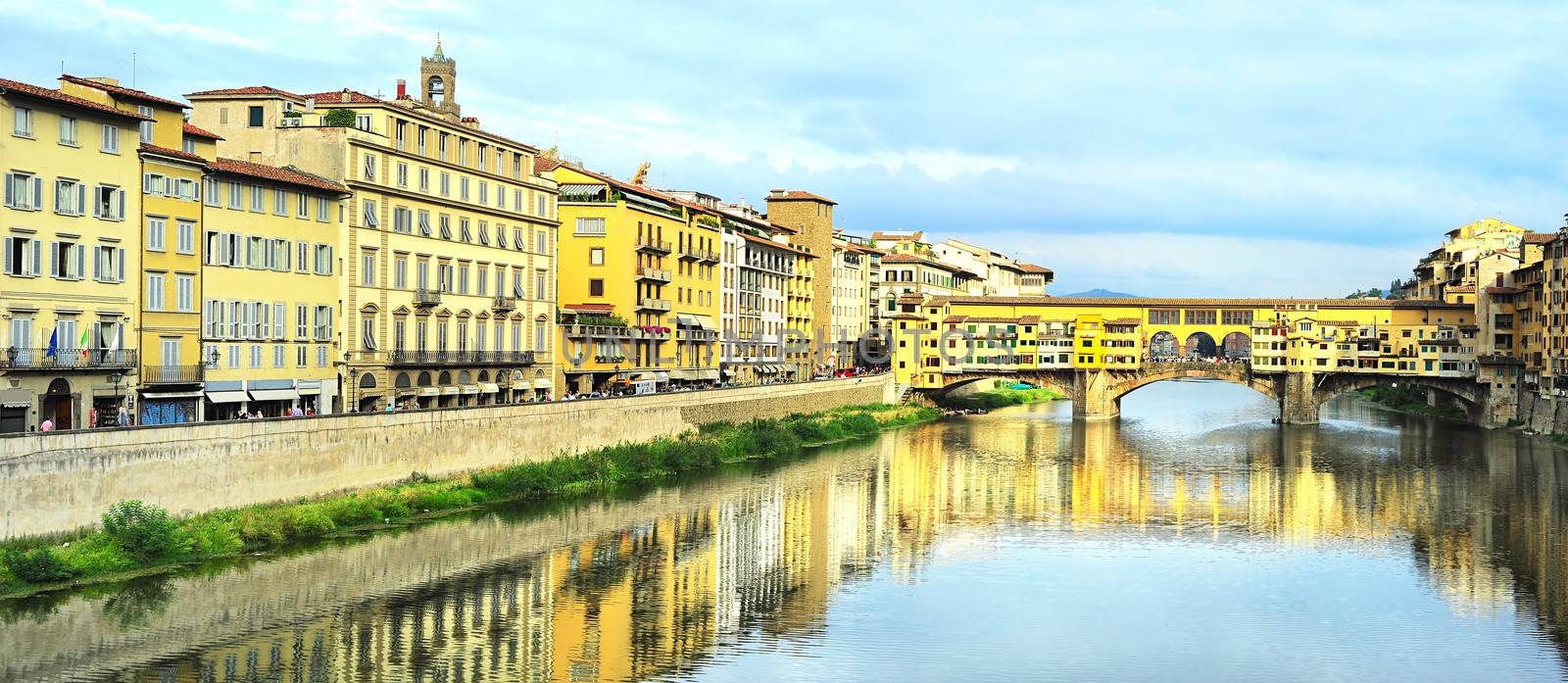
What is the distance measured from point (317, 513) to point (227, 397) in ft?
25.5

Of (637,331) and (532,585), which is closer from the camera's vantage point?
(532,585)

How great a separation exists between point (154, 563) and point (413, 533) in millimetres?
7786

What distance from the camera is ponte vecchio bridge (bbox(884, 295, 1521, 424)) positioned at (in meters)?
89.5

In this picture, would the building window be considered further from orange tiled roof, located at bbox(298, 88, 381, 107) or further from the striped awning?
the striped awning

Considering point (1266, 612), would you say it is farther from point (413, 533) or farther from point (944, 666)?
point (413, 533)

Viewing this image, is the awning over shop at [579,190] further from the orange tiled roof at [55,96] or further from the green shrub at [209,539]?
the green shrub at [209,539]

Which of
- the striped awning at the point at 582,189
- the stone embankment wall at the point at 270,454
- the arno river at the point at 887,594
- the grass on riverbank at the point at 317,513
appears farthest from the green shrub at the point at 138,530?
the striped awning at the point at 582,189

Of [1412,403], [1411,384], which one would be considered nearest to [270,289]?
[1411,384]

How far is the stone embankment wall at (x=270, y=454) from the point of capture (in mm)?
30531

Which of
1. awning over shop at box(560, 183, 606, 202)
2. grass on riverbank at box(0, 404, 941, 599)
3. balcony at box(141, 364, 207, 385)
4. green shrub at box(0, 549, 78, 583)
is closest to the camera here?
green shrub at box(0, 549, 78, 583)

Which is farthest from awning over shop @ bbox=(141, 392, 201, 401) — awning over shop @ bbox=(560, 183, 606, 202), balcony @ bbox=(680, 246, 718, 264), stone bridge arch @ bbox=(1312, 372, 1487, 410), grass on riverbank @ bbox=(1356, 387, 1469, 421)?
grass on riverbank @ bbox=(1356, 387, 1469, 421)

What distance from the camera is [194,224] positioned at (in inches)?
1623

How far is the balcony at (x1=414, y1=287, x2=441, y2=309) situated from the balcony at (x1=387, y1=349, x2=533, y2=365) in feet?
5.52

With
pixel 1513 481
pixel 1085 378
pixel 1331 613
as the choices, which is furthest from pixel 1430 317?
pixel 1331 613
